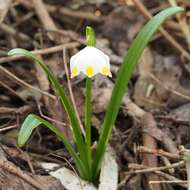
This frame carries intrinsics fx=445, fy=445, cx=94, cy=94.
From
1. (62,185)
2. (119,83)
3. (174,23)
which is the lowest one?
(62,185)

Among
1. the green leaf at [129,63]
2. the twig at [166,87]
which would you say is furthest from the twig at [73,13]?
the green leaf at [129,63]

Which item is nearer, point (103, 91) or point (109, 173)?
point (109, 173)

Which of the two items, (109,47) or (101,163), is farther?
(109,47)

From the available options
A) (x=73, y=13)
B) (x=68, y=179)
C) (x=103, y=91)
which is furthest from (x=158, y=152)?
(x=73, y=13)

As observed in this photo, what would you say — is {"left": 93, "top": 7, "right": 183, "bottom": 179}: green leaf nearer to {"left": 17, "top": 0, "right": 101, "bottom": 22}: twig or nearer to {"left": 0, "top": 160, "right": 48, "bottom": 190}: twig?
{"left": 0, "top": 160, "right": 48, "bottom": 190}: twig

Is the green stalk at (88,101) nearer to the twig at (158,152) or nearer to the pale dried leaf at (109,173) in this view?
the pale dried leaf at (109,173)

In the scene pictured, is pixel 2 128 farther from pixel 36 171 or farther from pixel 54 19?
pixel 54 19

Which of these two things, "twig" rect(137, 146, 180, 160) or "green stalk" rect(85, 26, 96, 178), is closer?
"green stalk" rect(85, 26, 96, 178)

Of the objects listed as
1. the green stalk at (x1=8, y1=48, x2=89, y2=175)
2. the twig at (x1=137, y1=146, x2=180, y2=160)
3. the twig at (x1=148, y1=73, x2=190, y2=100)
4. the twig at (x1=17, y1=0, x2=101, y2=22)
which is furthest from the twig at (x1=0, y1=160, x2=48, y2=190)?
the twig at (x1=17, y1=0, x2=101, y2=22)

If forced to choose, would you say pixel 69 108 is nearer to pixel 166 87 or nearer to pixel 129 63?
pixel 129 63

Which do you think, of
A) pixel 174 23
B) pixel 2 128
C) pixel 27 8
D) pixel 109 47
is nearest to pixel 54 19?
pixel 27 8

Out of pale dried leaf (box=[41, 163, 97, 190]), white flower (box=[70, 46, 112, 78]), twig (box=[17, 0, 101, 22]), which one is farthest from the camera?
twig (box=[17, 0, 101, 22])
